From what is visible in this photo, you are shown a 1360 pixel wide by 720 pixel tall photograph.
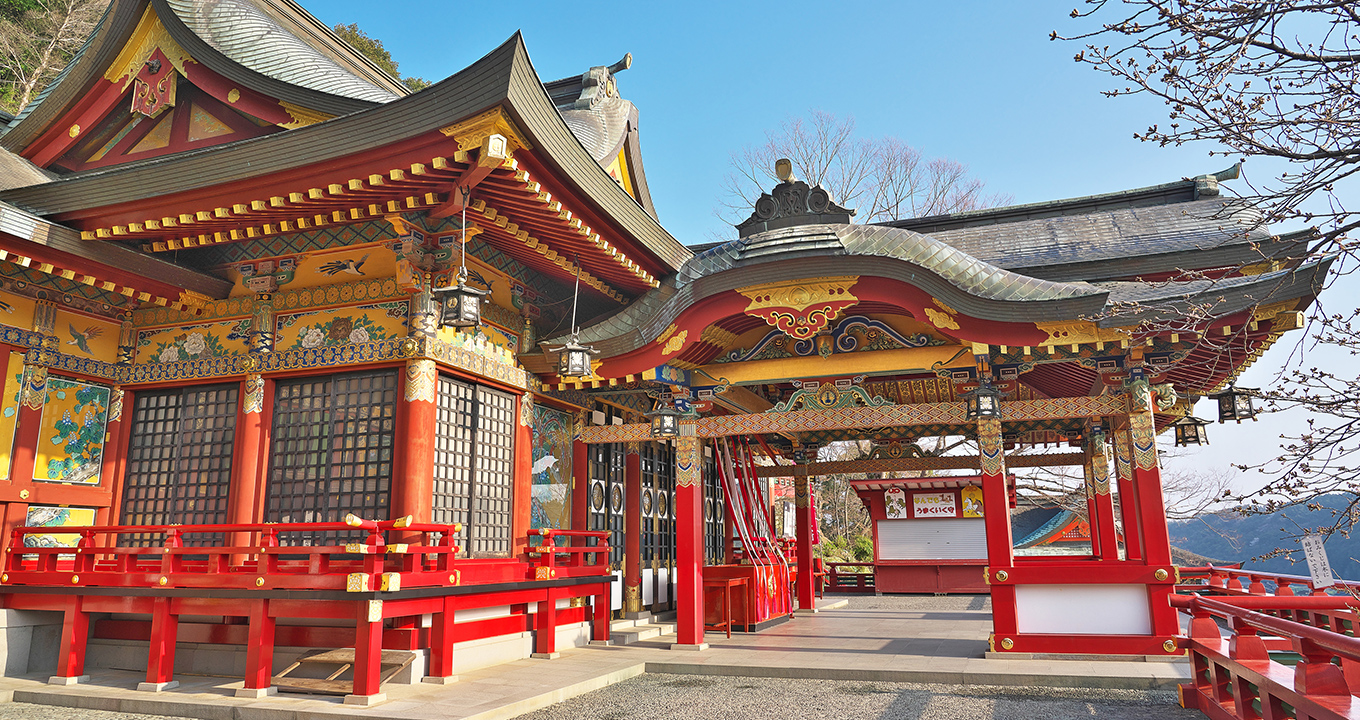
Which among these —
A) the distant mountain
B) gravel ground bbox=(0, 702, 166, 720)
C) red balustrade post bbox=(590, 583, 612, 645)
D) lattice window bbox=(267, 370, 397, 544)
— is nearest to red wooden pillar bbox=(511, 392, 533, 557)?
red balustrade post bbox=(590, 583, 612, 645)

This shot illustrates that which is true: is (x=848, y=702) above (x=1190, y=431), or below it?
below

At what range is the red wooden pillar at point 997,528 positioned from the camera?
8.26 meters

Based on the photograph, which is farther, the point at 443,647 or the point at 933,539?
the point at 933,539

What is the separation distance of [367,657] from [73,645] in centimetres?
303

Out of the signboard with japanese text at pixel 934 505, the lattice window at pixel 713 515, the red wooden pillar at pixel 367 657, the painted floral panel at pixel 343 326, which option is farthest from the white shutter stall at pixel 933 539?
the red wooden pillar at pixel 367 657

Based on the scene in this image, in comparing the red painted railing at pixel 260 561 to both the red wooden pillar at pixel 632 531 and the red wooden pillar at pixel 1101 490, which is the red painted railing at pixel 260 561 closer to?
the red wooden pillar at pixel 632 531

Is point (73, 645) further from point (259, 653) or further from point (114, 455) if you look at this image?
point (114, 455)

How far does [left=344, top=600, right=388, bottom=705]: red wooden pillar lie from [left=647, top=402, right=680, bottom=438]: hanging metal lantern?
395cm

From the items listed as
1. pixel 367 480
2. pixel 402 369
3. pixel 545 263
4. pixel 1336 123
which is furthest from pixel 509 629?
pixel 1336 123

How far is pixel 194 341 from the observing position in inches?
352

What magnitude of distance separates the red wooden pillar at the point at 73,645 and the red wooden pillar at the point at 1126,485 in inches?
400

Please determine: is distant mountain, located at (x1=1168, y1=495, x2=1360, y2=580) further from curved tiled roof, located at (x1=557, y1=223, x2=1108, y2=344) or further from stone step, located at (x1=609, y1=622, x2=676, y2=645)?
stone step, located at (x1=609, y1=622, x2=676, y2=645)

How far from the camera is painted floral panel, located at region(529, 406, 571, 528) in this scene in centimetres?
966

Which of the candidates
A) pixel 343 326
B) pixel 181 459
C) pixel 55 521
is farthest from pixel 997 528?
pixel 55 521
